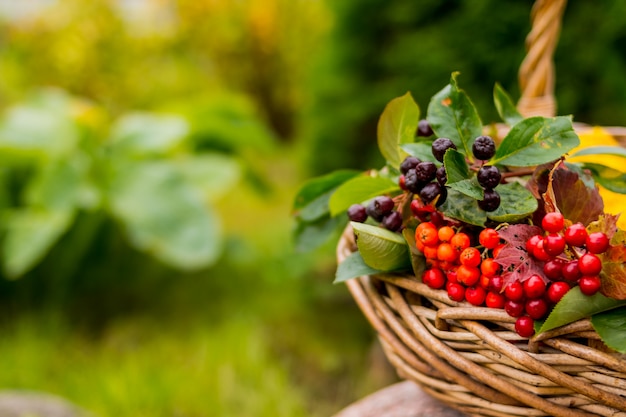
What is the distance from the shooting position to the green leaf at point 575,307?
589mm

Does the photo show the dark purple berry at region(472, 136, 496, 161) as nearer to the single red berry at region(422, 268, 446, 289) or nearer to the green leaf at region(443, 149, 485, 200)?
the green leaf at region(443, 149, 485, 200)

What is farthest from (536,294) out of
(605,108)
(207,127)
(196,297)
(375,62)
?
(207,127)

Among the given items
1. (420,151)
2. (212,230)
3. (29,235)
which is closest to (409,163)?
(420,151)

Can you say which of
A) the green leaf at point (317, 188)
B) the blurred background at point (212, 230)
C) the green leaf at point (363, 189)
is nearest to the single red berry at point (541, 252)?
the green leaf at point (363, 189)

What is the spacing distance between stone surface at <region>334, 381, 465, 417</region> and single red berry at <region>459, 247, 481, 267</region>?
277 mm

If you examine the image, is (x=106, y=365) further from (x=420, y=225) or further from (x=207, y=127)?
(x=420, y=225)

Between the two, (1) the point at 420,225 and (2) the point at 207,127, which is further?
(2) the point at 207,127

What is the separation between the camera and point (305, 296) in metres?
2.55

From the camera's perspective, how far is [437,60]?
192cm

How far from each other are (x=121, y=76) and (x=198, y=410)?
282cm

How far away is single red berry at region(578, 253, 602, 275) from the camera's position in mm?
583

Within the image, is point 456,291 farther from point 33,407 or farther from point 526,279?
point 33,407

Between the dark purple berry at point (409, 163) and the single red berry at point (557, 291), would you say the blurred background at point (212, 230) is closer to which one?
the dark purple berry at point (409, 163)

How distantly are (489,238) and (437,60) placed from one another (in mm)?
1379
